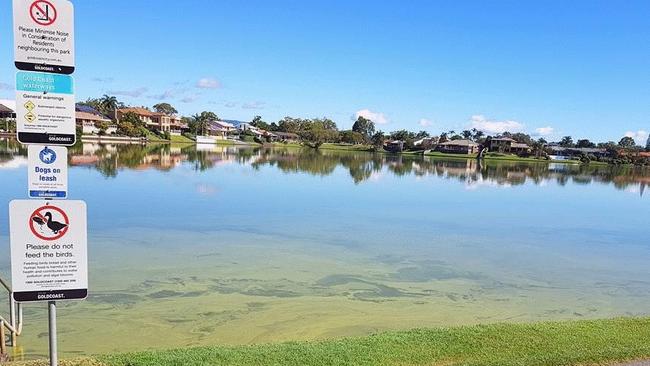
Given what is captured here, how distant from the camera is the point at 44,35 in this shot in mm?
3189

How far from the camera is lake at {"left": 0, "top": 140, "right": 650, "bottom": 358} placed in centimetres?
747

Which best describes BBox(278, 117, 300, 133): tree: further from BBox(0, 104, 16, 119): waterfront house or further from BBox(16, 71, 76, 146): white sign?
BBox(16, 71, 76, 146): white sign

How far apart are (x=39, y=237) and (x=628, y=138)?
16931 cm

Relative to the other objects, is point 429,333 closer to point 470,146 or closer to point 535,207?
point 535,207

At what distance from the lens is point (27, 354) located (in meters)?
5.86

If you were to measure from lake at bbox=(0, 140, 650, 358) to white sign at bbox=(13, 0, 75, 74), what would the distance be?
4.32 metres

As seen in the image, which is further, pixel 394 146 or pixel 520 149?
pixel 394 146

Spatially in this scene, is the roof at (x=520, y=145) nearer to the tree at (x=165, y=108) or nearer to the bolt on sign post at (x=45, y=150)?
the tree at (x=165, y=108)

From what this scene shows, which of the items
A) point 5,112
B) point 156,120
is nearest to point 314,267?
point 5,112

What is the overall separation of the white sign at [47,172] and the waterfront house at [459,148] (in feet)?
352

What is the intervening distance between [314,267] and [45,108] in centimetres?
840

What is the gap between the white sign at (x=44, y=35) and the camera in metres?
3.12

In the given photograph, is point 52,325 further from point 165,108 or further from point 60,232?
point 165,108

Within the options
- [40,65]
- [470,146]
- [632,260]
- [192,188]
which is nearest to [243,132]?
[470,146]
